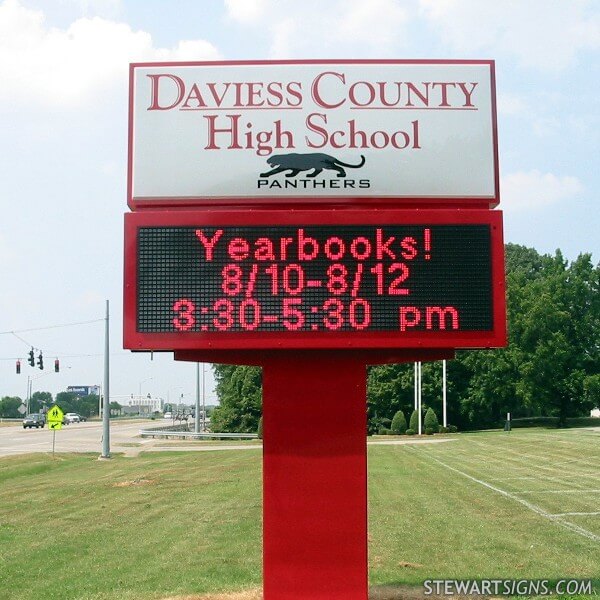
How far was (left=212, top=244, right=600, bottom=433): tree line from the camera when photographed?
6338 centimetres

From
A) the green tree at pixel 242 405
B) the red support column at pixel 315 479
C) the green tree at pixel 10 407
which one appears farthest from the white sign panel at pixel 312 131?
the green tree at pixel 10 407

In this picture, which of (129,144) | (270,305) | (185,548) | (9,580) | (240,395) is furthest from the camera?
(240,395)

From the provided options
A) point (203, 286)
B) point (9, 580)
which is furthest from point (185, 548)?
point (203, 286)

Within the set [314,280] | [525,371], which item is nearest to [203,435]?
[525,371]

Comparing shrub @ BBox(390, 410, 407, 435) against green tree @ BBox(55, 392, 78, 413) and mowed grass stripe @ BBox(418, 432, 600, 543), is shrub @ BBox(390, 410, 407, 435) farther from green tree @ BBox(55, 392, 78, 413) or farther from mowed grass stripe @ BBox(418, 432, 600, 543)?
green tree @ BBox(55, 392, 78, 413)

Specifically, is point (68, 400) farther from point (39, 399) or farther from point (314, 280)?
point (314, 280)

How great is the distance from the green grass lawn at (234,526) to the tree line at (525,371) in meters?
31.3

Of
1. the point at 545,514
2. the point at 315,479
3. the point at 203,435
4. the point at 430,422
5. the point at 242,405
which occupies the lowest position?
the point at 203,435

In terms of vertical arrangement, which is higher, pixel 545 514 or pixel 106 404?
pixel 106 404

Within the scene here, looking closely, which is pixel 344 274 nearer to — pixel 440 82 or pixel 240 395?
pixel 440 82

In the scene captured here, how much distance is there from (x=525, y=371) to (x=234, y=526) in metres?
49.0

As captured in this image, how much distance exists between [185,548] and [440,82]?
8704mm

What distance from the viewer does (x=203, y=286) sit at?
8070 millimetres

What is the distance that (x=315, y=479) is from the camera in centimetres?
903
